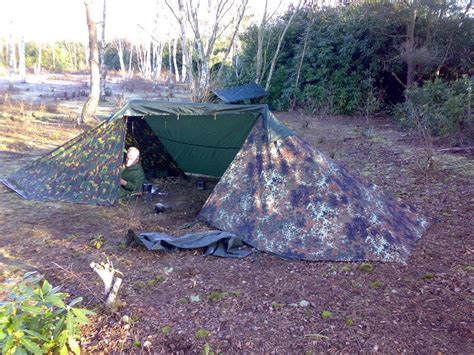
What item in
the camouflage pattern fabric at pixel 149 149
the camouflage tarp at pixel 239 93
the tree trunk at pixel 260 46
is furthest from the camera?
the tree trunk at pixel 260 46

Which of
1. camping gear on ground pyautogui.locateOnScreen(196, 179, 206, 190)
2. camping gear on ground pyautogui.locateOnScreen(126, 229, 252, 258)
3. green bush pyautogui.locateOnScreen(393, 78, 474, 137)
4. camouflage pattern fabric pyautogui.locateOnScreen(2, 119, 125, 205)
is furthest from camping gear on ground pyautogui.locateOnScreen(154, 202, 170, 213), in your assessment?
green bush pyautogui.locateOnScreen(393, 78, 474, 137)

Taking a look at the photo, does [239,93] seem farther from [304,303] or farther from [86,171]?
[304,303]

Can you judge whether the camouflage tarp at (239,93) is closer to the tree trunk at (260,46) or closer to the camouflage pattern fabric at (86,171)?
the tree trunk at (260,46)

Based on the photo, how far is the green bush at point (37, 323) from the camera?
222 cm

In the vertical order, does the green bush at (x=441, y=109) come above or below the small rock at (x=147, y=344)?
above

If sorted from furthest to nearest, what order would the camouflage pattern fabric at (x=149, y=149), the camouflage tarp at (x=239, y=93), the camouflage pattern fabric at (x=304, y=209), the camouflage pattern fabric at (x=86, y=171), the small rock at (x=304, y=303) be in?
the camouflage tarp at (x=239, y=93), the camouflage pattern fabric at (x=149, y=149), the camouflage pattern fabric at (x=86, y=171), the camouflage pattern fabric at (x=304, y=209), the small rock at (x=304, y=303)

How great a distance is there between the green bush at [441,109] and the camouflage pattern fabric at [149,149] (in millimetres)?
4528

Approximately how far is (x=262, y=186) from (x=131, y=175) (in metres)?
2.33

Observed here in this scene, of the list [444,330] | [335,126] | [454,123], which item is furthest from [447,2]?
[444,330]

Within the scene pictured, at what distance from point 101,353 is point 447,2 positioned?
1274 cm

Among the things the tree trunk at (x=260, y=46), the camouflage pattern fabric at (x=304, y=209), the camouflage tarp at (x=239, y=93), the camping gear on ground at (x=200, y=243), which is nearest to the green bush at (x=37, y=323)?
the camping gear on ground at (x=200, y=243)

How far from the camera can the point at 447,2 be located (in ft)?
37.8

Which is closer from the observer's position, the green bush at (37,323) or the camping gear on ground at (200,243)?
the green bush at (37,323)

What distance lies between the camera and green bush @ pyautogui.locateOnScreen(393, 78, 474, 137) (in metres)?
7.77
